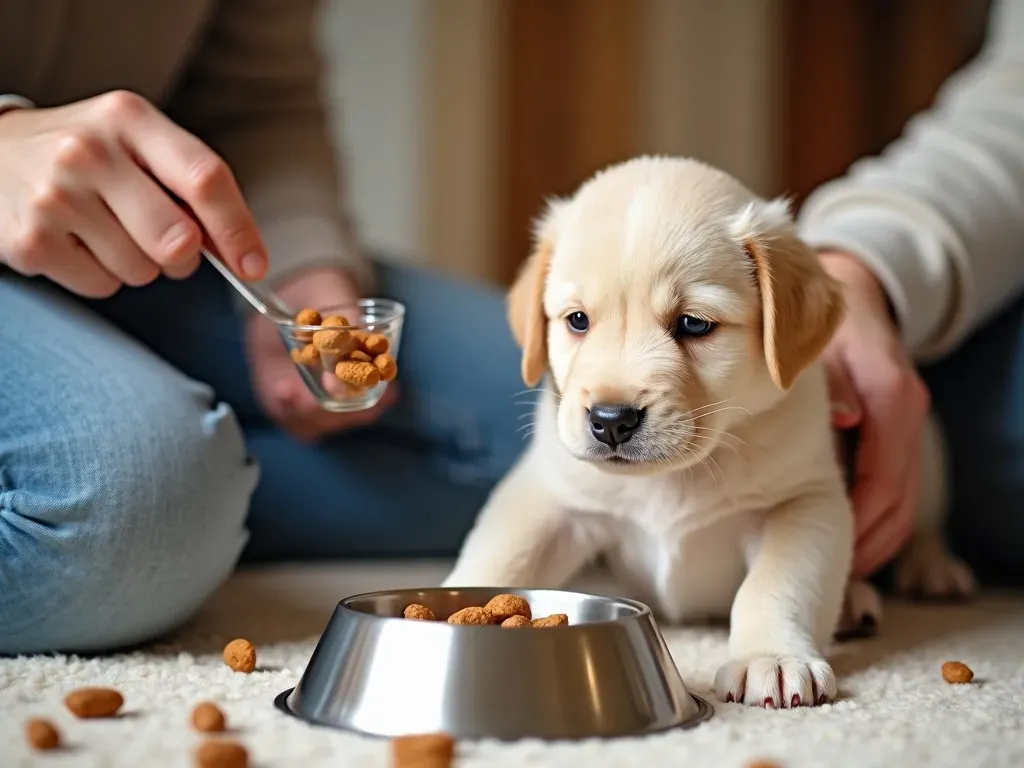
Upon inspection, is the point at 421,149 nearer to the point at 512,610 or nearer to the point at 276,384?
the point at 276,384

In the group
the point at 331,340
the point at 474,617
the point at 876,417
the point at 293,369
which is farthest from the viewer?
the point at 293,369

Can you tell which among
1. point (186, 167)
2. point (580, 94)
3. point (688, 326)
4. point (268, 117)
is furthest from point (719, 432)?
point (580, 94)

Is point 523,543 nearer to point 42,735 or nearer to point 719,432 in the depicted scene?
point 719,432

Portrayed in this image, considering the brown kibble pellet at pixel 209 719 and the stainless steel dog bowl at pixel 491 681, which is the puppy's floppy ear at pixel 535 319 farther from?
the brown kibble pellet at pixel 209 719

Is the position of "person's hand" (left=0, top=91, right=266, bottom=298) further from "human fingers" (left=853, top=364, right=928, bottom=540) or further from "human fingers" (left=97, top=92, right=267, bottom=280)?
"human fingers" (left=853, top=364, right=928, bottom=540)

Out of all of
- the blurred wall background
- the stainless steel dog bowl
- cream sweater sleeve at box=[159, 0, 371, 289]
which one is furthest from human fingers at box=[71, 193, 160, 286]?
the blurred wall background

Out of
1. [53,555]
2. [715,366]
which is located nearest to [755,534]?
[715,366]
